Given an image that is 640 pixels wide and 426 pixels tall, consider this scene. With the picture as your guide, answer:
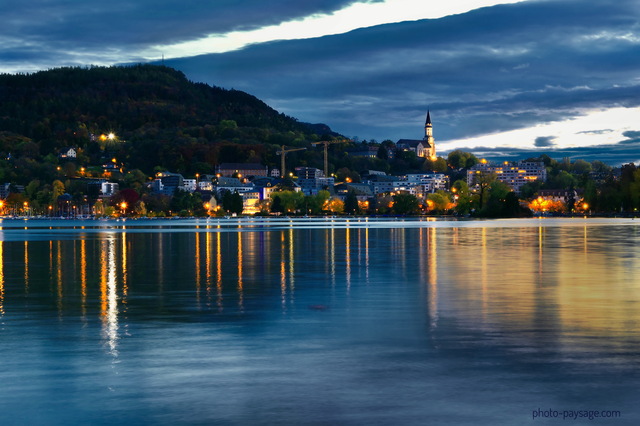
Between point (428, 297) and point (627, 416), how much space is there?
12253 millimetres

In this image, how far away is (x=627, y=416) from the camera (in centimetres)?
931

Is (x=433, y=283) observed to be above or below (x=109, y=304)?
below

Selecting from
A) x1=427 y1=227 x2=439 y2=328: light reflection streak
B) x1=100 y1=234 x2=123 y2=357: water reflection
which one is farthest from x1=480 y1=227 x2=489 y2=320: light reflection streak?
x1=100 y1=234 x2=123 y2=357: water reflection

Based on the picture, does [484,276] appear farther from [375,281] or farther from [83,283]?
[83,283]

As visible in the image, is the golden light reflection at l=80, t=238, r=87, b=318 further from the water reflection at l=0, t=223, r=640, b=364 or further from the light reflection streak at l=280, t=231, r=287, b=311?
the light reflection streak at l=280, t=231, r=287, b=311

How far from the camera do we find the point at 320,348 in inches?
543

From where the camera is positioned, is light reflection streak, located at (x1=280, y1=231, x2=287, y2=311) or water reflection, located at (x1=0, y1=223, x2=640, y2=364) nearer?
water reflection, located at (x1=0, y1=223, x2=640, y2=364)

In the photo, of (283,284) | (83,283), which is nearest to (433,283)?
(283,284)

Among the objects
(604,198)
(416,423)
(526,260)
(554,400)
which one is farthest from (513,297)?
(604,198)

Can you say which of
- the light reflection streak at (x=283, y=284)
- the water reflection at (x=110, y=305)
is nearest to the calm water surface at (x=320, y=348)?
the water reflection at (x=110, y=305)

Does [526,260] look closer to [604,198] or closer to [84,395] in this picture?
[84,395]

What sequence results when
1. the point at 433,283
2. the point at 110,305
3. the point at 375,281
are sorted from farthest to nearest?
the point at 375,281
the point at 433,283
the point at 110,305

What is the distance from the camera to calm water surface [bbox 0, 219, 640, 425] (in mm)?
9797

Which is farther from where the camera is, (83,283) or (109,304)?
(83,283)
